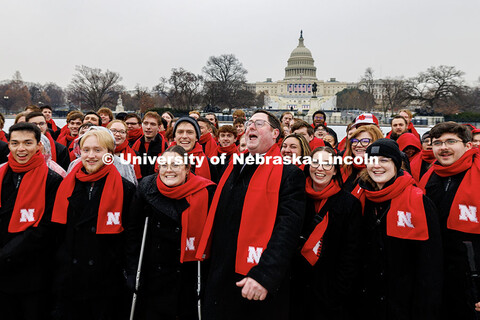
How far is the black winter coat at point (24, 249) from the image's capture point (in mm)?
3293

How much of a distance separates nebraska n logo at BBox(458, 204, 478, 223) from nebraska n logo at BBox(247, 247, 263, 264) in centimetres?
195

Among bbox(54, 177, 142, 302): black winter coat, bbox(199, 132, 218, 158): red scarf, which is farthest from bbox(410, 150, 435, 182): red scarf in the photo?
bbox(54, 177, 142, 302): black winter coat

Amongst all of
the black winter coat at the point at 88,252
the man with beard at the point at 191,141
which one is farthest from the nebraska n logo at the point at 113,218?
the man with beard at the point at 191,141

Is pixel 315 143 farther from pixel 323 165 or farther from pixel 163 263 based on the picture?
pixel 163 263

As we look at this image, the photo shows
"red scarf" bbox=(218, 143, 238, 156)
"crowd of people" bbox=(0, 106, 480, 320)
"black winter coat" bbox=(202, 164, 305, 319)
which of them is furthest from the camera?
"red scarf" bbox=(218, 143, 238, 156)

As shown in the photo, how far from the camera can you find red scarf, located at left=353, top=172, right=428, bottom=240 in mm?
2885

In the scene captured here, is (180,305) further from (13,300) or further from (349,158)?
(349,158)

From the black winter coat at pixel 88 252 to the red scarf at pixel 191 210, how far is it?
450mm

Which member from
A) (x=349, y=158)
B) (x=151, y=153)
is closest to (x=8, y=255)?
(x=151, y=153)

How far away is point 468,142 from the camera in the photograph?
3.46 m

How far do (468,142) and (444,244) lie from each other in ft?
3.43

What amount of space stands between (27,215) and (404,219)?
347 cm

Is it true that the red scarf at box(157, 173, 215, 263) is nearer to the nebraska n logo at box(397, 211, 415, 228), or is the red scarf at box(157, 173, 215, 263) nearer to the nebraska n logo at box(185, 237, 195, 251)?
the nebraska n logo at box(185, 237, 195, 251)

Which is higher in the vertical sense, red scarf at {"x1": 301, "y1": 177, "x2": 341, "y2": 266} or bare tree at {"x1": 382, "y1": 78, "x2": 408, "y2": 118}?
bare tree at {"x1": 382, "y1": 78, "x2": 408, "y2": 118}
